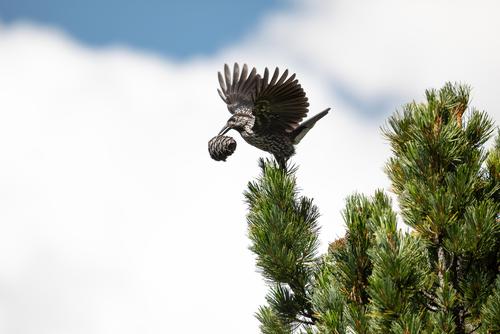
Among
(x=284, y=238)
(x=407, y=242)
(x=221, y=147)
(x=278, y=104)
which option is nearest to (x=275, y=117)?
(x=278, y=104)

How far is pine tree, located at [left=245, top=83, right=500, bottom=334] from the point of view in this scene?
4609 mm

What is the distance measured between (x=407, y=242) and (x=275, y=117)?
6.18ft

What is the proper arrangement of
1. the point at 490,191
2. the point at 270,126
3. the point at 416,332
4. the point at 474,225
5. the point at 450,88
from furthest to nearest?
the point at 270,126
the point at 450,88
the point at 490,191
the point at 474,225
the point at 416,332

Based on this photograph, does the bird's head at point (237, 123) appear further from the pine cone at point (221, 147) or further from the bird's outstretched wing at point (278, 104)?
the pine cone at point (221, 147)

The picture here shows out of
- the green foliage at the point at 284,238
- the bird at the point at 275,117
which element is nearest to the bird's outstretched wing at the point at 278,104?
the bird at the point at 275,117

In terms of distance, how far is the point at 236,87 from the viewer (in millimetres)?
7188

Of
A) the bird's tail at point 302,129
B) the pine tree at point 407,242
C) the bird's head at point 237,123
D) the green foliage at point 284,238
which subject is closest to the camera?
the pine tree at point 407,242

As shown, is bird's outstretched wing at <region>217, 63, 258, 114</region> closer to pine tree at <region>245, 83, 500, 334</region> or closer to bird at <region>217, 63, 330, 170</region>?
bird at <region>217, 63, 330, 170</region>

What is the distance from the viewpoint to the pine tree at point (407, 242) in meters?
4.61

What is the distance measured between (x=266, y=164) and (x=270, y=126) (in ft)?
2.33

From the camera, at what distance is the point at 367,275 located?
505 centimetres

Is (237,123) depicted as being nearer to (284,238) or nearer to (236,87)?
(236,87)

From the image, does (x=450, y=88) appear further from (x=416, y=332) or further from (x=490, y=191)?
(x=416, y=332)

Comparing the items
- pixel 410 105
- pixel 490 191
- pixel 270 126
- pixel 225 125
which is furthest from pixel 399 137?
pixel 225 125
